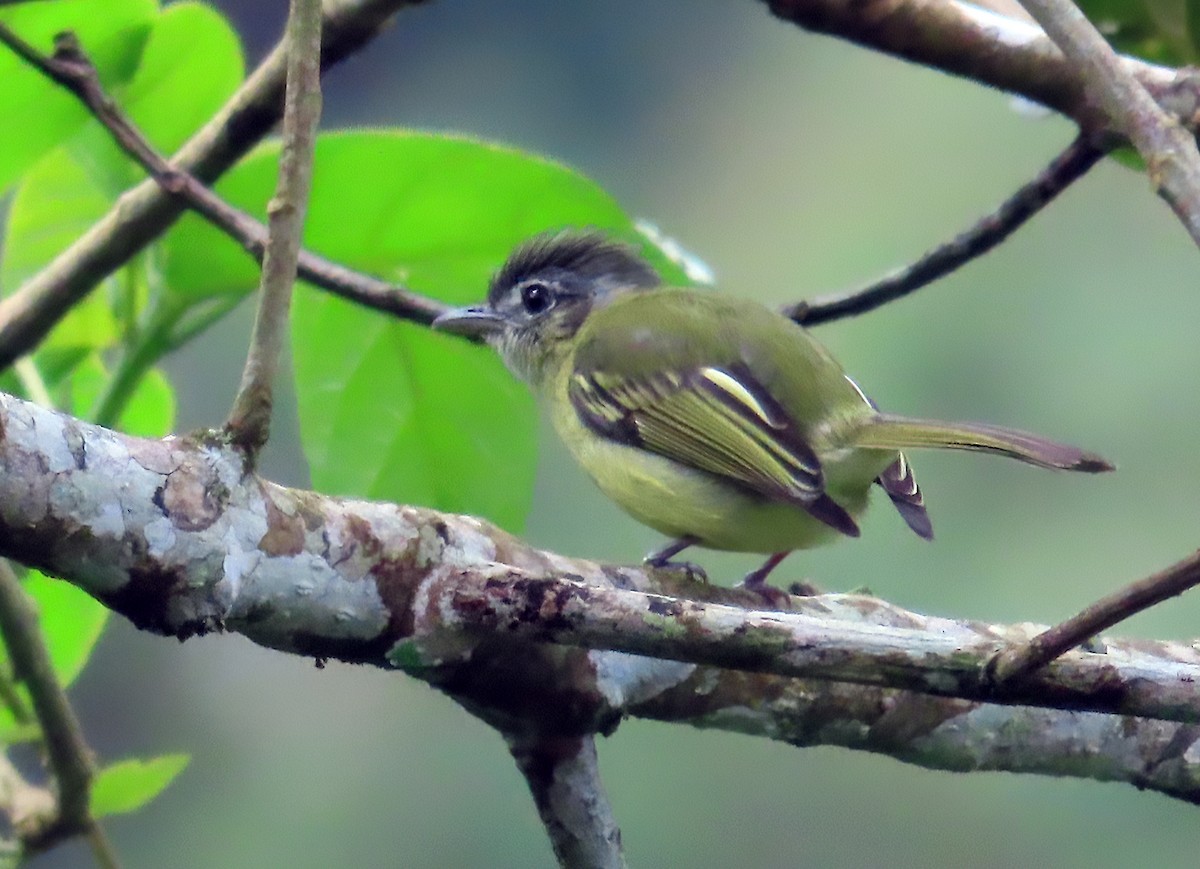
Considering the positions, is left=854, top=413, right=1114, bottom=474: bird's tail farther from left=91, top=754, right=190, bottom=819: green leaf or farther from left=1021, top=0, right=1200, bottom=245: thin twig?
left=91, top=754, right=190, bottom=819: green leaf

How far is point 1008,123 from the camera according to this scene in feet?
21.8

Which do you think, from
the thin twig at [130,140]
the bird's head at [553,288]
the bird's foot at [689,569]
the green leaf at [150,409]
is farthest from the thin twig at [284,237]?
the bird's head at [553,288]

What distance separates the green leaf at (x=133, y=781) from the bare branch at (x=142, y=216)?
0.52m

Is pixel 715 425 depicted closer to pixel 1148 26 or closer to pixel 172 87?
pixel 1148 26

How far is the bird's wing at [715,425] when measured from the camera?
2004 millimetres

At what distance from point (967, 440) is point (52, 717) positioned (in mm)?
1200

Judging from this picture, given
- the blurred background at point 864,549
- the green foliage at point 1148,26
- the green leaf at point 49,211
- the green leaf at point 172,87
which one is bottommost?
the blurred background at point 864,549

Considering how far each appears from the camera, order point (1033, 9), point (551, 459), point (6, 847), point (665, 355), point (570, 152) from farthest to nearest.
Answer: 1. point (570, 152)
2. point (551, 459)
3. point (665, 355)
4. point (6, 847)
5. point (1033, 9)

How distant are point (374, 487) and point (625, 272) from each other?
951 millimetres

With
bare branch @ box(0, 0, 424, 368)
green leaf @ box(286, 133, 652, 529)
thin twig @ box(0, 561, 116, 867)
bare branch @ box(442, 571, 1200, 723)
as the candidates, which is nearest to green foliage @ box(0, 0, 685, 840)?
green leaf @ box(286, 133, 652, 529)

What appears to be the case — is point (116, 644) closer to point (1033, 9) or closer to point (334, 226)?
point (334, 226)

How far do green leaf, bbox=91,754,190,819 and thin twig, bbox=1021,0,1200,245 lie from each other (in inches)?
48.0

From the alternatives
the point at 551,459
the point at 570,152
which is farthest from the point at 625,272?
the point at 570,152

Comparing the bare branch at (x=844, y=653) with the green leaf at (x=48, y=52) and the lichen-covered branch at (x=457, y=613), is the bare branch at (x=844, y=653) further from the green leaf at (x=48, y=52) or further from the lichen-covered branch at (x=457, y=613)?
the green leaf at (x=48, y=52)
